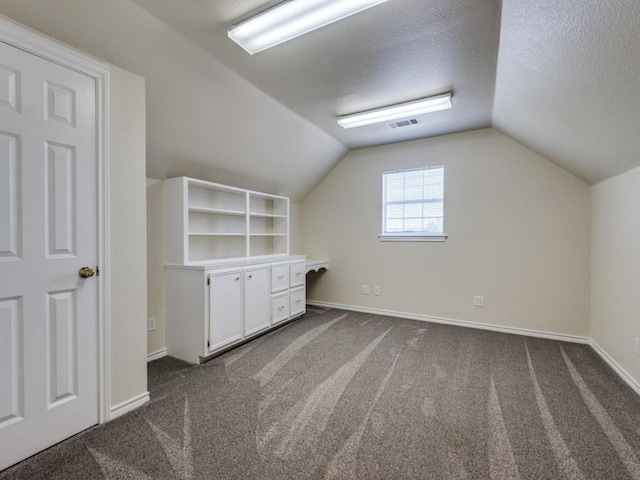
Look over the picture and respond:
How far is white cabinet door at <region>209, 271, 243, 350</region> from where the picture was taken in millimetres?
2672

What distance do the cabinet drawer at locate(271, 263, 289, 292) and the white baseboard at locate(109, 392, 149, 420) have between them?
1662 mm

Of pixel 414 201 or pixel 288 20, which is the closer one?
pixel 288 20

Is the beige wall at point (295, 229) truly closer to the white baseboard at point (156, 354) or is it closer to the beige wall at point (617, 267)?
the white baseboard at point (156, 354)

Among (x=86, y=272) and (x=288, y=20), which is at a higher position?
(x=288, y=20)

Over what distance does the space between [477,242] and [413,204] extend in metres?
0.94

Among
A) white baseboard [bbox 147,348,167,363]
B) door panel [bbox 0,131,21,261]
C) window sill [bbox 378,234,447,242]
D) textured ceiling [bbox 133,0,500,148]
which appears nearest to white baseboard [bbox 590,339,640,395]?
window sill [bbox 378,234,447,242]

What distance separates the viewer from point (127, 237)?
6.26 feet

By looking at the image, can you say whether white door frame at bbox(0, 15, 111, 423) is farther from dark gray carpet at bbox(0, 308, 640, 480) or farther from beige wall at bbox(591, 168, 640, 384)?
beige wall at bbox(591, 168, 640, 384)

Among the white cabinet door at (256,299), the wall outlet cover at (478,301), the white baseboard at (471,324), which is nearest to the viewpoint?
the white cabinet door at (256,299)

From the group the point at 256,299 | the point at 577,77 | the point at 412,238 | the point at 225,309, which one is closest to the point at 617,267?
the point at 577,77

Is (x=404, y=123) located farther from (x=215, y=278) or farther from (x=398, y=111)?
(x=215, y=278)

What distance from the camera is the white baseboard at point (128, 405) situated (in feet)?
6.01

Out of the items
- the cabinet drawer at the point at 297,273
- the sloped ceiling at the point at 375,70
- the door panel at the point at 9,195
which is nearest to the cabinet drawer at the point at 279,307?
the cabinet drawer at the point at 297,273

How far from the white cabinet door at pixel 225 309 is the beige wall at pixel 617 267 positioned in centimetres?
327
